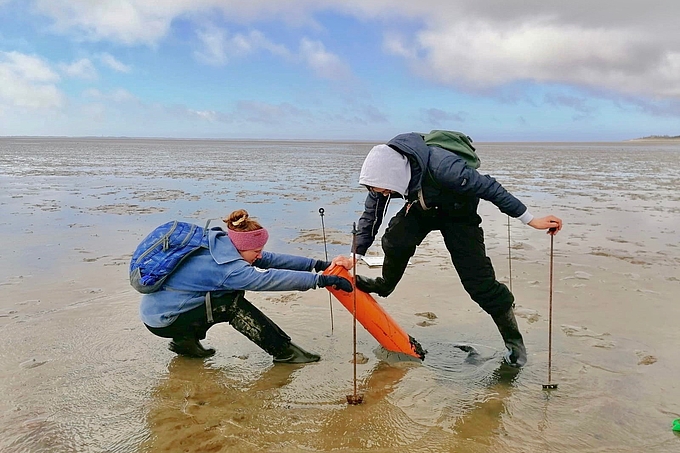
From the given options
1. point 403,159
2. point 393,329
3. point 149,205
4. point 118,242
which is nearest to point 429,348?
point 393,329

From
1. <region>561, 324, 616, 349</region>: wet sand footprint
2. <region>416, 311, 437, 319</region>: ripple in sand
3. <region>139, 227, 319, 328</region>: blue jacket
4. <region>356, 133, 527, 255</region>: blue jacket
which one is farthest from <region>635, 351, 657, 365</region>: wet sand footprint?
<region>139, 227, 319, 328</region>: blue jacket

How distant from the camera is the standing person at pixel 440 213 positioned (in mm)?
3609

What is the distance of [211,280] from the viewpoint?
3.73m

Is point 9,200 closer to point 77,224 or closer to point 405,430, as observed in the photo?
point 77,224

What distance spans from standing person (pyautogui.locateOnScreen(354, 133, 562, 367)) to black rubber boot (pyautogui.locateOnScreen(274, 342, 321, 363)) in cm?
68

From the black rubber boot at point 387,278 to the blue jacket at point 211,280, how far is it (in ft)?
2.56

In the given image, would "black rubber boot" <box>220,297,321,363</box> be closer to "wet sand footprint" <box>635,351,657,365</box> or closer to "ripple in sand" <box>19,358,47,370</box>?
"ripple in sand" <box>19,358,47,370</box>

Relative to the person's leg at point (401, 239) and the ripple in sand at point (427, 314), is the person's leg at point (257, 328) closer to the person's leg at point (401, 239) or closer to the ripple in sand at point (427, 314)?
the person's leg at point (401, 239)

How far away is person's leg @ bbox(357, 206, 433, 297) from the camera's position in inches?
161

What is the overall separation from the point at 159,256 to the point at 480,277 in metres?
2.33

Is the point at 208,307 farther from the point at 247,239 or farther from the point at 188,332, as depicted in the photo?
the point at 247,239

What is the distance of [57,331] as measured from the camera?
4.69 m

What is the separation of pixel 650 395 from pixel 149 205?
11.2m

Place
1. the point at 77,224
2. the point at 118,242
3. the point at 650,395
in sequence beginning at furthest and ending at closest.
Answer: the point at 77,224 < the point at 118,242 < the point at 650,395
